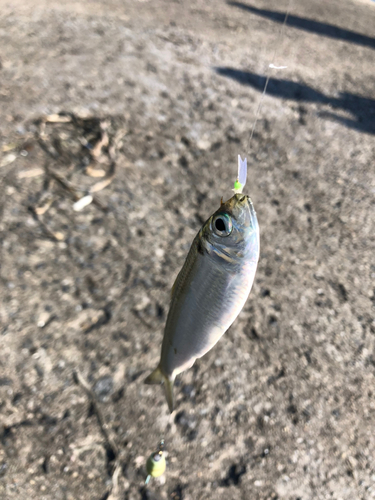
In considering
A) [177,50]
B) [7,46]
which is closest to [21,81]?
[7,46]

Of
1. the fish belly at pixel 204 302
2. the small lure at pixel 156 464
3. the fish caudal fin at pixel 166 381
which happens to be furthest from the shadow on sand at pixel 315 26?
the small lure at pixel 156 464

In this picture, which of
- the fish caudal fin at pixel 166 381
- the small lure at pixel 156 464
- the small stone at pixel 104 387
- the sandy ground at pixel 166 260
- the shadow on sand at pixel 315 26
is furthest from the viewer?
the shadow on sand at pixel 315 26

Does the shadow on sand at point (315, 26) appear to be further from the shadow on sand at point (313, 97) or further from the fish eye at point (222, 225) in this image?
the fish eye at point (222, 225)

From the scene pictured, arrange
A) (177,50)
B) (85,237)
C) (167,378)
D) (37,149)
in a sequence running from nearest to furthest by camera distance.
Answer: (167,378), (85,237), (37,149), (177,50)

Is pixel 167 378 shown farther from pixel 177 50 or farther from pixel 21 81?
pixel 177 50

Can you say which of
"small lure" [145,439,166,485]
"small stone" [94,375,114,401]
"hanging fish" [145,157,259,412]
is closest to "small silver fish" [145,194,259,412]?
"hanging fish" [145,157,259,412]

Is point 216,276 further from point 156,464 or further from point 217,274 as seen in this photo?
point 156,464

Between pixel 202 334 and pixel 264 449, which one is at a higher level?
pixel 202 334
